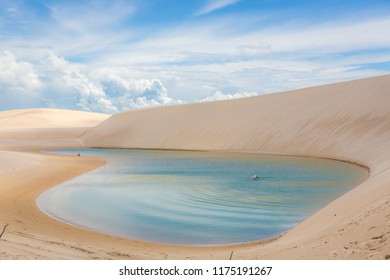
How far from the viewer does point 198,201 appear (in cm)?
1275

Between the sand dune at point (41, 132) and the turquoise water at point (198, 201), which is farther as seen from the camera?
the sand dune at point (41, 132)

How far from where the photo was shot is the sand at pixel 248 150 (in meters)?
6.15

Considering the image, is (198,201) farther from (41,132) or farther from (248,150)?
(41,132)

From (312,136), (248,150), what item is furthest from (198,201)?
(248,150)

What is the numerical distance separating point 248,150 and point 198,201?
22215mm

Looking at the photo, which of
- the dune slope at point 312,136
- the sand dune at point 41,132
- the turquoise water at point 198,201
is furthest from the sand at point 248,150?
the turquoise water at point 198,201

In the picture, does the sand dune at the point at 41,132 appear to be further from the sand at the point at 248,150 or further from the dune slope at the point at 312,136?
the dune slope at the point at 312,136

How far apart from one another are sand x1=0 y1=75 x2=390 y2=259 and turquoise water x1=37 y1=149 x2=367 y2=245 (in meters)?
0.72

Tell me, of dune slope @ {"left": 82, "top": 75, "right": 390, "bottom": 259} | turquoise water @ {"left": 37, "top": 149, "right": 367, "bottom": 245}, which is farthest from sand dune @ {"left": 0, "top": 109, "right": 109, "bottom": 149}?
turquoise water @ {"left": 37, "top": 149, "right": 367, "bottom": 245}

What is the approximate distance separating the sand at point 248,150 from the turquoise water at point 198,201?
717mm

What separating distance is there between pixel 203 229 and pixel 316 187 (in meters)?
6.45

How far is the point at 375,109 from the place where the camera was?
97.7 ft

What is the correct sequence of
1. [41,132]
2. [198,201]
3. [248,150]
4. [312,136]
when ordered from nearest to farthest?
[198,201] → [312,136] → [248,150] → [41,132]
